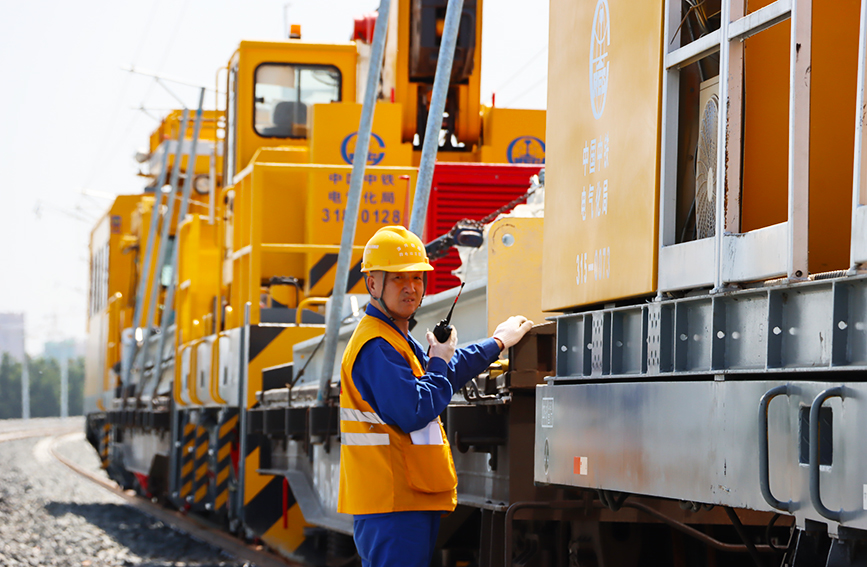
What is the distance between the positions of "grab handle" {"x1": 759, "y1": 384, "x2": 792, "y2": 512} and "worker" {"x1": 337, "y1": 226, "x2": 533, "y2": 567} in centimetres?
134

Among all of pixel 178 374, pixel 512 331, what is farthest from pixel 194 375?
pixel 512 331

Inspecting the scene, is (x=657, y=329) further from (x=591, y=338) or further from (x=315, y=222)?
(x=315, y=222)

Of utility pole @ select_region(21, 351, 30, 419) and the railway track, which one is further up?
the railway track

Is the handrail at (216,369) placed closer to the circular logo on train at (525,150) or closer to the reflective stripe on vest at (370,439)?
the circular logo on train at (525,150)

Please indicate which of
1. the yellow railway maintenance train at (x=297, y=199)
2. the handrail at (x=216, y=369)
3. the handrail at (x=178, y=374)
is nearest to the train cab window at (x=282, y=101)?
the yellow railway maintenance train at (x=297, y=199)

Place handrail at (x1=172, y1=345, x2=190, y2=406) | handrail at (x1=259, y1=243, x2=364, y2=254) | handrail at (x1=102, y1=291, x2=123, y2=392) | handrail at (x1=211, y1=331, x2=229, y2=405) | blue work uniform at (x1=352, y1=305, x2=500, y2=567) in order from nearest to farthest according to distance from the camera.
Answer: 1. blue work uniform at (x1=352, y1=305, x2=500, y2=567)
2. handrail at (x1=259, y1=243, x2=364, y2=254)
3. handrail at (x1=211, y1=331, x2=229, y2=405)
4. handrail at (x1=172, y1=345, x2=190, y2=406)
5. handrail at (x1=102, y1=291, x2=123, y2=392)

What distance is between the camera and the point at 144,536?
13.0 m

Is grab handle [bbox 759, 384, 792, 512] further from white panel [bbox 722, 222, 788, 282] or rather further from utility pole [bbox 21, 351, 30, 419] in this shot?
utility pole [bbox 21, 351, 30, 419]

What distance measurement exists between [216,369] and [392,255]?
24.6ft

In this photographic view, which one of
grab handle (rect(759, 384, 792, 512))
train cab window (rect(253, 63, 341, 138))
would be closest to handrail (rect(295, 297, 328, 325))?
train cab window (rect(253, 63, 341, 138))

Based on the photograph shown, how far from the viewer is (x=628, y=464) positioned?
11.5 feet

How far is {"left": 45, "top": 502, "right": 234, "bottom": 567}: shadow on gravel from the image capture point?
11.0 m

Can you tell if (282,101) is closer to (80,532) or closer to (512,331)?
(80,532)

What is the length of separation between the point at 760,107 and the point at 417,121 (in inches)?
288
